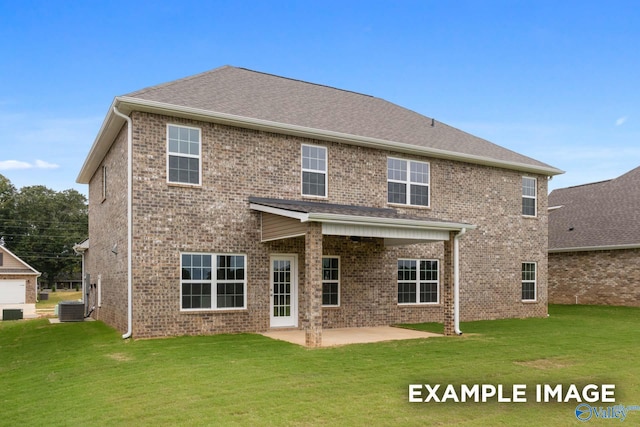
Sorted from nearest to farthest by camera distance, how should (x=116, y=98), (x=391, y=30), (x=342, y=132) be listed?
1. (x=116, y=98)
2. (x=342, y=132)
3. (x=391, y=30)

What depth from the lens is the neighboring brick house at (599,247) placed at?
2386 cm

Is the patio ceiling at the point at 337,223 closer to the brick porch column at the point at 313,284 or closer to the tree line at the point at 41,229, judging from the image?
the brick porch column at the point at 313,284

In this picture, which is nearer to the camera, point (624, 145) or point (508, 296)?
point (508, 296)

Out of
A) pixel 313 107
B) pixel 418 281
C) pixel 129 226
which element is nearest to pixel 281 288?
pixel 129 226

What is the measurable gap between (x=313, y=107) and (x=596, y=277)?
16.9 meters

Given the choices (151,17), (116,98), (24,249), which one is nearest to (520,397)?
(116,98)

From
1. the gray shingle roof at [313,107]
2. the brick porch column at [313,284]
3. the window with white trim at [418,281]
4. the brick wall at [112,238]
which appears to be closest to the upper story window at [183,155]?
the gray shingle roof at [313,107]

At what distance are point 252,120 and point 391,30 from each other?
8364mm

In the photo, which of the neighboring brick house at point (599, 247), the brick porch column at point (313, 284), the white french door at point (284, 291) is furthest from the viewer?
the neighboring brick house at point (599, 247)

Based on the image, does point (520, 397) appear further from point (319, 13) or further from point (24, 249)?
point (24, 249)

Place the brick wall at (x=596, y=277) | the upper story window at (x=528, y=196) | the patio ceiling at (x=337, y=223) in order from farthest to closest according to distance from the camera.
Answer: the brick wall at (x=596, y=277)
the upper story window at (x=528, y=196)
the patio ceiling at (x=337, y=223)

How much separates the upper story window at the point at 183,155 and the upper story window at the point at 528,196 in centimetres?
1226

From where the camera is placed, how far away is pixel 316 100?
17984mm

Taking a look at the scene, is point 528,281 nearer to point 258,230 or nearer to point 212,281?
point 258,230
